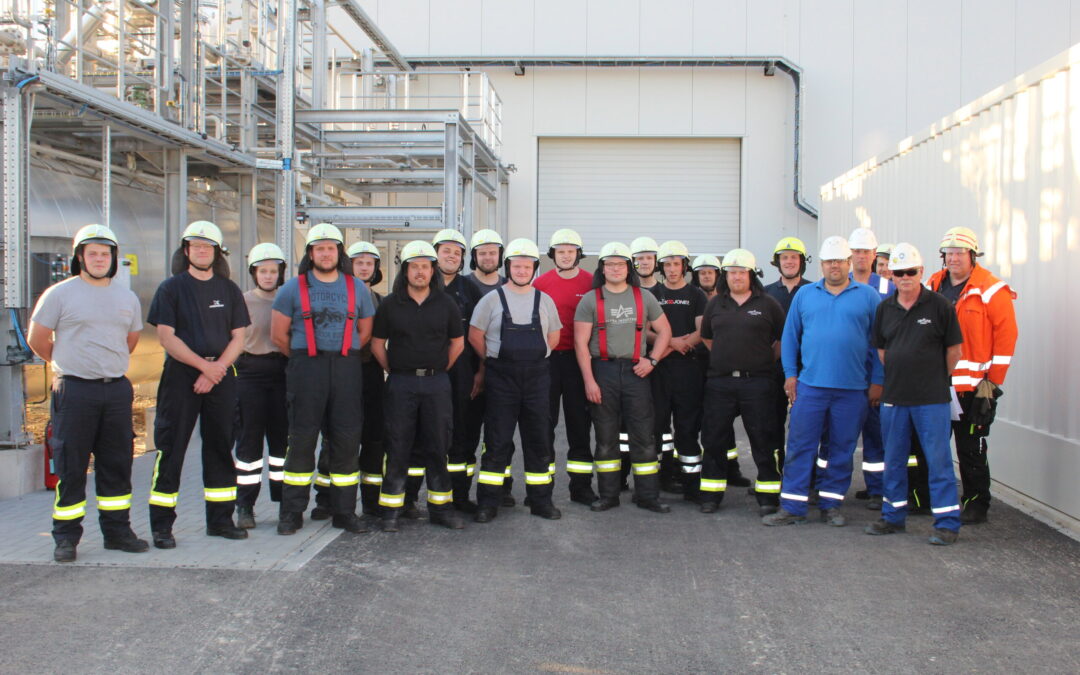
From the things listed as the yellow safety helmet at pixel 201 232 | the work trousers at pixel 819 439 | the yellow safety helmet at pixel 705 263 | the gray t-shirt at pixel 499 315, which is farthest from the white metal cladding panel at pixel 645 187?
the yellow safety helmet at pixel 201 232

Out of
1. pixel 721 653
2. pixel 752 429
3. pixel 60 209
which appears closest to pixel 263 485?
pixel 60 209

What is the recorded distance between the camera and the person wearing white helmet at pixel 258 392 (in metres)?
6.00

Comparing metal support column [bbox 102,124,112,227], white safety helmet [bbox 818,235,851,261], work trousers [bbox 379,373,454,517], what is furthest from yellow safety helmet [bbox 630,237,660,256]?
metal support column [bbox 102,124,112,227]

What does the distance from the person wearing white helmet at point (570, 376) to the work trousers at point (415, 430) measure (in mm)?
1049

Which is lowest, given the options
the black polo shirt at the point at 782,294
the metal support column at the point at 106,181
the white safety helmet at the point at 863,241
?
the black polo shirt at the point at 782,294

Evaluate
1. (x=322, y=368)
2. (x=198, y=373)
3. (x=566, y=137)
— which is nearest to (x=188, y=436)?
(x=198, y=373)

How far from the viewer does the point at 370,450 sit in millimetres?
6410

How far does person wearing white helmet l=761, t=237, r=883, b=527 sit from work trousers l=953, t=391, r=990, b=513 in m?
A: 0.61

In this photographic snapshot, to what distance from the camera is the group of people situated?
17.6ft

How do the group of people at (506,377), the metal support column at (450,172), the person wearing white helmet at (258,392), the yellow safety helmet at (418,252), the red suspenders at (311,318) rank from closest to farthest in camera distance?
the group of people at (506,377)
the red suspenders at (311,318)
the yellow safety helmet at (418,252)
the person wearing white helmet at (258,392)
the metal support column at (450,172)

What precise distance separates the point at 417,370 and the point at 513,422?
0.83 meters

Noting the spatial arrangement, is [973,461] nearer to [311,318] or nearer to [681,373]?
[681,373]

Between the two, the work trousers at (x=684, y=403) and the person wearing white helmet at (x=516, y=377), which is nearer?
the person wearing white helmet at (x=516, y=377)

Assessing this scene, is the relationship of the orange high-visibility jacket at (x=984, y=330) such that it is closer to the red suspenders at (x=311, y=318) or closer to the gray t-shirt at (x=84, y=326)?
the red suspenders at (x=311, y=318)
